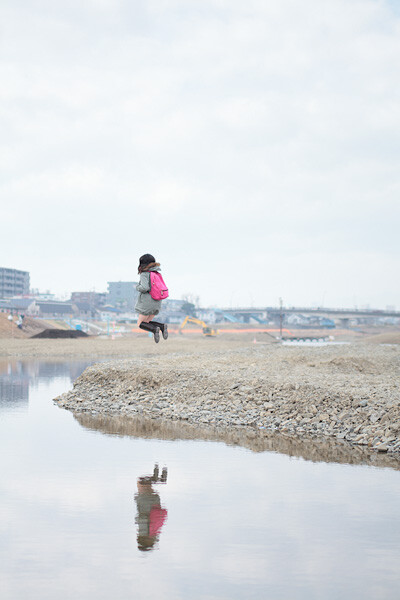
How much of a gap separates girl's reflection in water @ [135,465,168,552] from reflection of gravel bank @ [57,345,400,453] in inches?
326

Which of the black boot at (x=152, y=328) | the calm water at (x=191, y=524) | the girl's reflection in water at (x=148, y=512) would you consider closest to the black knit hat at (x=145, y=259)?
the black boot at (x=152, y=328)

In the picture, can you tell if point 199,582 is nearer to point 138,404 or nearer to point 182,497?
point 182,497

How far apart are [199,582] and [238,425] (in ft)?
56.3

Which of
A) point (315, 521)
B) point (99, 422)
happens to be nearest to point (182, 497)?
point (315, 521)

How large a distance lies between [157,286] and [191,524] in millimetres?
6914

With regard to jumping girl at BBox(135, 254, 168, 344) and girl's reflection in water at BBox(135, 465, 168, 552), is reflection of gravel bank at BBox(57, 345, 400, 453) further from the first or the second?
jumping girl at BBox(135, 254, 168, 344)

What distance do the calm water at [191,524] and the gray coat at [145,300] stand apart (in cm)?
409

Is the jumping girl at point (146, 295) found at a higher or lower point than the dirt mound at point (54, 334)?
higher

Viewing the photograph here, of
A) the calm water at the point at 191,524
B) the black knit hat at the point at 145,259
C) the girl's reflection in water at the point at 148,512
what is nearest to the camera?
the black knit hat at the point at 145,259

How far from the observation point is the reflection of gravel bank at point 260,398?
24641 millimetres

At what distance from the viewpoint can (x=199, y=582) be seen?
397 inches

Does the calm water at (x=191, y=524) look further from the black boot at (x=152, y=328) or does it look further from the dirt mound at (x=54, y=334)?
the dirt mound at (x=54, y=334)

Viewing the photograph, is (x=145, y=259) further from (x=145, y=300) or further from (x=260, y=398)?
(x=260, y=398)

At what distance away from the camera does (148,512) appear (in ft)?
46.5
